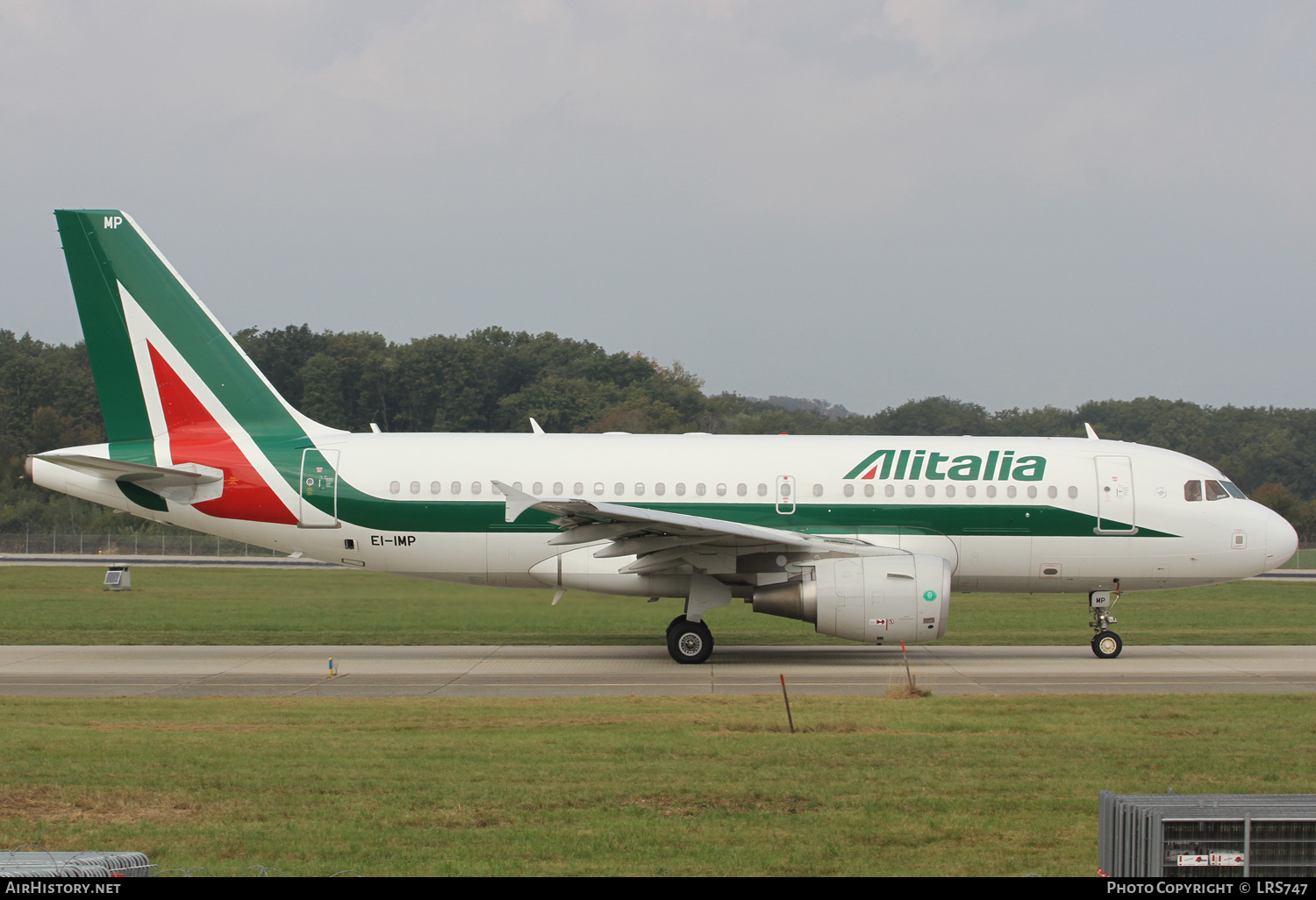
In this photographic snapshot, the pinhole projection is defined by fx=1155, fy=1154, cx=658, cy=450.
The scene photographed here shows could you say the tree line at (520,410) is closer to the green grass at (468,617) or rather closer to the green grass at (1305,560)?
the green grass at (1305,560)

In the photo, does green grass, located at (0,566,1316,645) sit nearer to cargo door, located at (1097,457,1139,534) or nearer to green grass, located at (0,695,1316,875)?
cargo door, located at (1097,457,1139,534)

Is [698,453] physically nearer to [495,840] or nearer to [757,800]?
[757,800]

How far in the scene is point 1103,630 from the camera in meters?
20.4

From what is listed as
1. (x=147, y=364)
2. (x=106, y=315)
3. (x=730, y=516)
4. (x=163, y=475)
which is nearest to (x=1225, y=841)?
(x=730, y=516)

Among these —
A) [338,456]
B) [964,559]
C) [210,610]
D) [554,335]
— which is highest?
[554,335]

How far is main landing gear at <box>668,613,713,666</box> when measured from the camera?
18.9m

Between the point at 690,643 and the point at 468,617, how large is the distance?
7.33m

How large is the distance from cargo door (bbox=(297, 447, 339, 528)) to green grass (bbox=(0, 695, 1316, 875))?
555cm

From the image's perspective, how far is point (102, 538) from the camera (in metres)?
52.2

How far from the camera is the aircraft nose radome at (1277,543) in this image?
20156 millimetres

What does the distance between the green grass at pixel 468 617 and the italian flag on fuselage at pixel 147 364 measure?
4345mm

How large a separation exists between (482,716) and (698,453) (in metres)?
8.10

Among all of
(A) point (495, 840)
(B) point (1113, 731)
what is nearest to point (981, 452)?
(B) point (1113, 731)

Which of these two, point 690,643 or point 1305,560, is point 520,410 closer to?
point 1305,560
